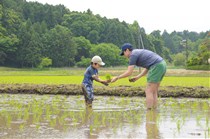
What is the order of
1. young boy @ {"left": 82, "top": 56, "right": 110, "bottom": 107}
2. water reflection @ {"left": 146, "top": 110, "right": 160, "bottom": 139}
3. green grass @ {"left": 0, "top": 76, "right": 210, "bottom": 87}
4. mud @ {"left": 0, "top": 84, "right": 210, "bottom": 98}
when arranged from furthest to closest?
1. green grass @ {"left": 0, "top": 76, "right": 210, "bottom": 87}
2. mud @ {"left": 0, "top": 84, "right": 210, "bottom": 98}
3. young boy @ {"left": 82, "top": 56, "right": 110, "bottom": 107}
4. water reflection @ {"left": 146, "top": 110, "right": 160, "bottom": 139}

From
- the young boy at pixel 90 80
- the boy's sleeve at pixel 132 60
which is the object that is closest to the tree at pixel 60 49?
the young boy at pixel 90 80

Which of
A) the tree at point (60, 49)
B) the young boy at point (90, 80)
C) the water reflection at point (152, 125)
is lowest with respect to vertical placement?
the water reflection at point (152, 125)

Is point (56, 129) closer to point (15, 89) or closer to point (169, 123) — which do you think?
point (169, 123)

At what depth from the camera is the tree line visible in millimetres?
81625

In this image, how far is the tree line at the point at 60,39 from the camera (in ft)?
268

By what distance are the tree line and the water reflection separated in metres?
52.2

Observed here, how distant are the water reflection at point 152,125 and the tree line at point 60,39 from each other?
52.2 metres

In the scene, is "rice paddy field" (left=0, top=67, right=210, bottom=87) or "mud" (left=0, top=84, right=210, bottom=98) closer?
"mud" (left=0, top=84, right=210, bottom=98)

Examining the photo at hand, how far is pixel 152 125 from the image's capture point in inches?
249

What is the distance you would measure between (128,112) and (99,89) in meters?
5.88

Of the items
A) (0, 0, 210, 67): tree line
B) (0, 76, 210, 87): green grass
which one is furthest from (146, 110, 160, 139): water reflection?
(0, 0, 210, 67): tree line

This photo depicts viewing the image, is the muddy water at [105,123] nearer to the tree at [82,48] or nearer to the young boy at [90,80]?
the young boy at [90,80]

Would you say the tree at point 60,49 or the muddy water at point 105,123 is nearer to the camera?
the muddy water at point 105,123

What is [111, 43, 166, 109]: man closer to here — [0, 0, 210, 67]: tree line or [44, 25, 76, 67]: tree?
[0, 0, 210, 67]: tree line
